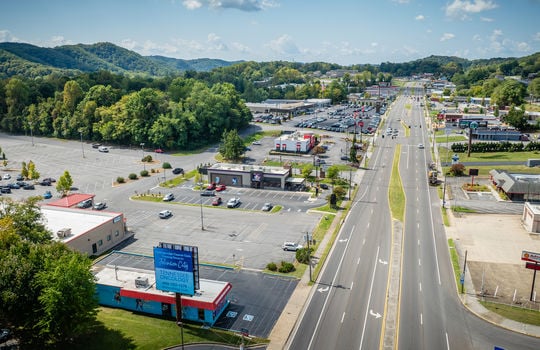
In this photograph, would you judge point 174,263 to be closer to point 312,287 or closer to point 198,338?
point 198,338

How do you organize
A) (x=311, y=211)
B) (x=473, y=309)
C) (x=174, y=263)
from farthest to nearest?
(x=311, y=211), (x=473, y=309), (x=174, y=263)

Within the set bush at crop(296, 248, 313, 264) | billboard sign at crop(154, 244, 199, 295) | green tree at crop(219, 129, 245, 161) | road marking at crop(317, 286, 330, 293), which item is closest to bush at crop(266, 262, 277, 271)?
bush at crop(296, 248, 313, 264)

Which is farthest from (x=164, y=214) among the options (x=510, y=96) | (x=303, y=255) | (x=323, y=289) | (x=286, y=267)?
(x=510, y=96)

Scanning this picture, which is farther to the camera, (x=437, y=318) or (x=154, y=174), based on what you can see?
(x=154, y=174)

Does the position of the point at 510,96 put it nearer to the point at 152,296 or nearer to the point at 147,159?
the point at 147,159

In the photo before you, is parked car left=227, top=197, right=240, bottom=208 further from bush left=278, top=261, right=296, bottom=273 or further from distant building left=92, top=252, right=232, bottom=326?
distant building left=92, top=252, right=232, bottom=326

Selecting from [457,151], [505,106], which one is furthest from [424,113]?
[457,151]

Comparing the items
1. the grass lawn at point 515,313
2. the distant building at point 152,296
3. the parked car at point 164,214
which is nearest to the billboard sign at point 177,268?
the distant building at point 152,296
